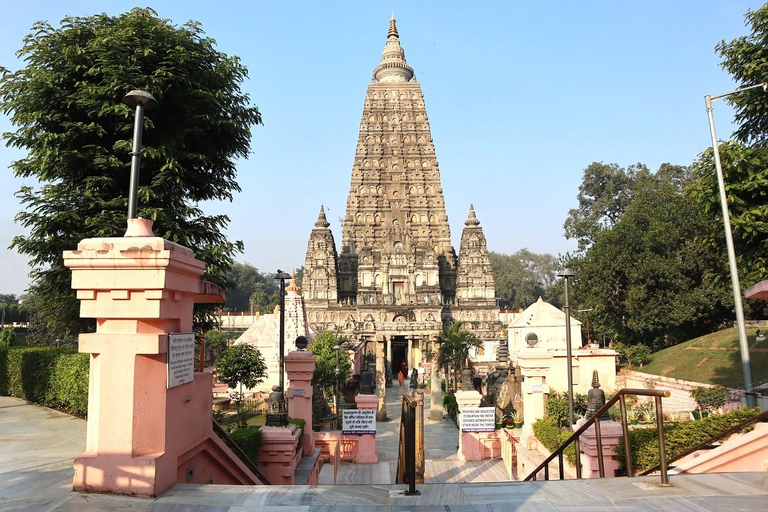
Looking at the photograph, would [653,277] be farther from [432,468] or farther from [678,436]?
[678,436]

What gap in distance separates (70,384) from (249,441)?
865cm

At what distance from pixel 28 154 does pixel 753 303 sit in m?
37.0

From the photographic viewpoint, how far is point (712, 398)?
795 inches

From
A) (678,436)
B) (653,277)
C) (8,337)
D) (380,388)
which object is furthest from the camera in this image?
(653,277)

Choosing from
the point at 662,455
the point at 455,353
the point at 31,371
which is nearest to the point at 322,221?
the point at 455,353

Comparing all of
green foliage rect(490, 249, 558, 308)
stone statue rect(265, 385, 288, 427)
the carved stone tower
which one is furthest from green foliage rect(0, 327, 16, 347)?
green foliage rect(490, 249, 558, 308)

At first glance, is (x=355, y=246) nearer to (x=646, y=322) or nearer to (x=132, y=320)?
(x=646, y=322)

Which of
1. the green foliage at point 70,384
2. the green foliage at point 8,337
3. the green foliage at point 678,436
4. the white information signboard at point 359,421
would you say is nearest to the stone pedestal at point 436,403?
the white information signboard at point 359,421

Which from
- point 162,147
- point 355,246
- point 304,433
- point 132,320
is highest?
point 355,246

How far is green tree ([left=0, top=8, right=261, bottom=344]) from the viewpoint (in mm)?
12000

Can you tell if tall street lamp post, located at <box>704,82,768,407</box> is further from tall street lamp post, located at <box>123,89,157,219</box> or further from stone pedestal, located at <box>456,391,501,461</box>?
tall street lamp post, located at <box>123,89,157,219</box>

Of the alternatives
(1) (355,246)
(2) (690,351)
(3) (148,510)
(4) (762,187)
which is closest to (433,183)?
(1) (355,246)

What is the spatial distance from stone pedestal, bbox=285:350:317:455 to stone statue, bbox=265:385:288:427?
1526mm

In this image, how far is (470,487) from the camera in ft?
15.9
